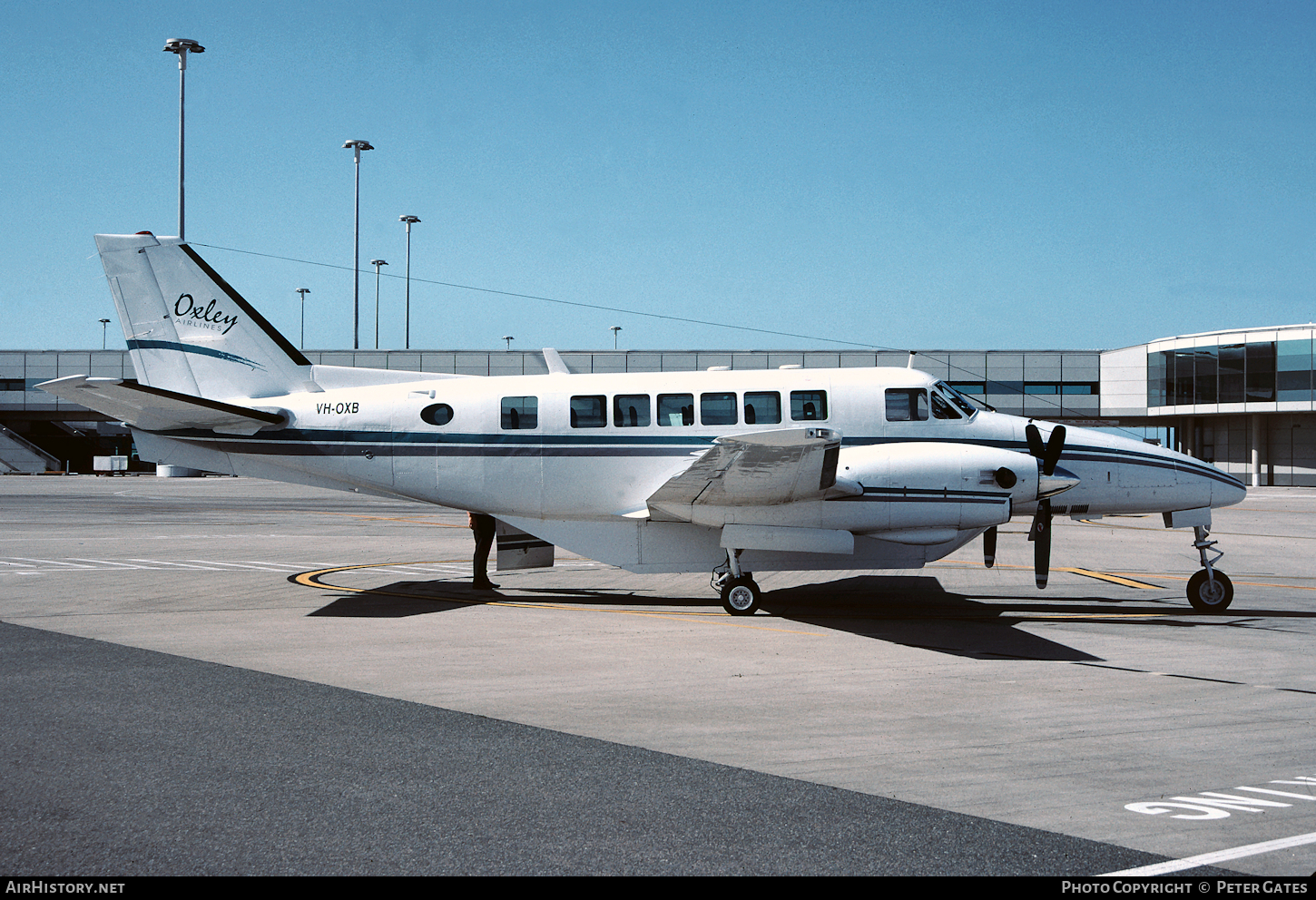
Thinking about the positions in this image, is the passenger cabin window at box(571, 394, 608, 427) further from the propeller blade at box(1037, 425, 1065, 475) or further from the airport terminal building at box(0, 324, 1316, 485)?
the airport terminal building at box(0, 324, 1316, 485)

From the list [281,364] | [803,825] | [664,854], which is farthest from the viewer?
[281,364]

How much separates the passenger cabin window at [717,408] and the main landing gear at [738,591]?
2042 millimetres

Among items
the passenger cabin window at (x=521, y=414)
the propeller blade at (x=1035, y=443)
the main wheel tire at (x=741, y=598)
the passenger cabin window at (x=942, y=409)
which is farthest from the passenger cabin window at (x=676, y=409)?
the propeller blade at (x=1035, y=443)

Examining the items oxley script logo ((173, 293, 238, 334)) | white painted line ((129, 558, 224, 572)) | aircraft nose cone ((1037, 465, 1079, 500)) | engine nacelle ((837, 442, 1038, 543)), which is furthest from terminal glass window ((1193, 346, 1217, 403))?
oxley script logo ((173, 293, 238, 334))

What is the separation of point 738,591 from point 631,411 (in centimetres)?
323

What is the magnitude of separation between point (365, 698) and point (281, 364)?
354 inches

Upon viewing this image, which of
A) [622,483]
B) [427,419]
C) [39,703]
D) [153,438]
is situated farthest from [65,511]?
[39,703]

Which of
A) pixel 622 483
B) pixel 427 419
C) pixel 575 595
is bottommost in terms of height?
pixel 575 595

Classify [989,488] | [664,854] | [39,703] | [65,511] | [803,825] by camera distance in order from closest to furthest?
[664,854] < [803,825] < [39,703] < [989,488] < [65,511]

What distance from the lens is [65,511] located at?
1350 inches

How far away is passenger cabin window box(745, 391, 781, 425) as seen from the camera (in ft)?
47.8

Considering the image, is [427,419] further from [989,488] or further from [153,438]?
[989,488]

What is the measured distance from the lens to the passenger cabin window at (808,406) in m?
14.5

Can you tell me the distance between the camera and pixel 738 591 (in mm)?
13922
